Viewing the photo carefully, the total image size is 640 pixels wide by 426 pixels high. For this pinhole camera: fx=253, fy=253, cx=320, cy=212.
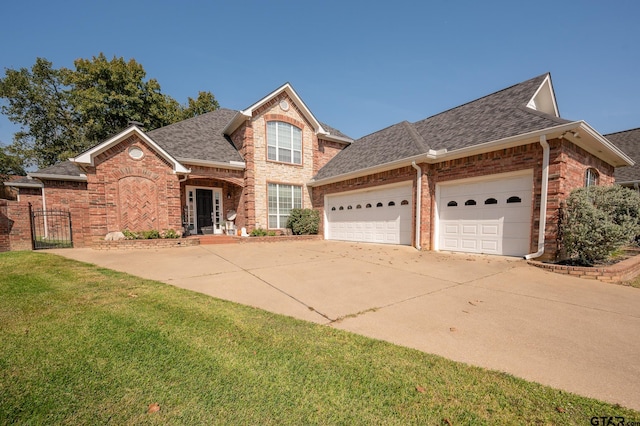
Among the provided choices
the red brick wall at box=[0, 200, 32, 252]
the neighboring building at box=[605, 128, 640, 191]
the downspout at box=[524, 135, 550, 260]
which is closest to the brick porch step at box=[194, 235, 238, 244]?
the red brick wall at box=[0, 200, 32, 252]

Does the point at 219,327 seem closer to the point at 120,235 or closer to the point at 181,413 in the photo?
the point at 181,413

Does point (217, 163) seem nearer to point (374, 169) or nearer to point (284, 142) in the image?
point (284, 142)

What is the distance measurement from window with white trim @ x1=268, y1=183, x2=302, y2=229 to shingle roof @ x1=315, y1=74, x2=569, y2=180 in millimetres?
2240

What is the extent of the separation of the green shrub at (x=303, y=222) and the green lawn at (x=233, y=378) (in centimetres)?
1127

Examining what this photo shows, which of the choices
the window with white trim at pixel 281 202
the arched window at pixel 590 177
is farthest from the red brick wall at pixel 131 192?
the arched window at pixel 590 177

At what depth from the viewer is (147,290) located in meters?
4.49

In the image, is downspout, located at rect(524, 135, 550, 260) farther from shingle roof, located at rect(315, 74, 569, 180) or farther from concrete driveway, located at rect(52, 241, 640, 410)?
concrete driveway, located at rect(52, 241, 640, 410)

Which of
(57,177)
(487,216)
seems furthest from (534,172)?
(57,177)

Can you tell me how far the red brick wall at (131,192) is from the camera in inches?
401

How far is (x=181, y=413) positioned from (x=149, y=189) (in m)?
11.5

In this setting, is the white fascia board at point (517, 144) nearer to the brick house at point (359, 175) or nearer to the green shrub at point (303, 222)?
the brick house at point (359, 175)

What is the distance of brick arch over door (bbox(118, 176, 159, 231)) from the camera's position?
418 inches

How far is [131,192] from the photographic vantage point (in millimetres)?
10727

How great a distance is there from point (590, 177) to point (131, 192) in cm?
1790
